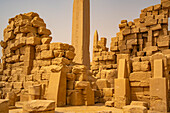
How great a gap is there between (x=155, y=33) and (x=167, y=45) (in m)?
1.51

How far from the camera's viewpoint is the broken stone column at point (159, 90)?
21.6 ft

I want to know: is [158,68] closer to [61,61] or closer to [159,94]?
[159,94]

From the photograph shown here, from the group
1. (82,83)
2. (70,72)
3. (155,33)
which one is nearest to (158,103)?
(82,83)

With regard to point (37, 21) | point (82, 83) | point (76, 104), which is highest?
point (37, 21)

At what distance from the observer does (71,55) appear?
9336 mm

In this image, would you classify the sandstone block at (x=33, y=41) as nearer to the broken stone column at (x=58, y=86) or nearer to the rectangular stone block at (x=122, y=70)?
the broken stone column at (x=58, y=86)

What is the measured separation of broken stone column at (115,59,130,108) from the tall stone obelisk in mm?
4626

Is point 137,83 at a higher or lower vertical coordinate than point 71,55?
lower

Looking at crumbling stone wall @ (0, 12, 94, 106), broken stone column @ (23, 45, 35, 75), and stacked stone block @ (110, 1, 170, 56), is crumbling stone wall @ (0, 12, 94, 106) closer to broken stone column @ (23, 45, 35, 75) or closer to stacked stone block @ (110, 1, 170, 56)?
broken stone column @ (23, 45, 35, 75)

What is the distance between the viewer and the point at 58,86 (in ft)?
26.0

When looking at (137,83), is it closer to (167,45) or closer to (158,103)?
(158,103)

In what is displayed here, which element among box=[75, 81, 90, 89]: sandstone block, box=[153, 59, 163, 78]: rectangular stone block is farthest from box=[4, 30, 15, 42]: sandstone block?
box=[153, 59, 163, 78]: rectangular stone block

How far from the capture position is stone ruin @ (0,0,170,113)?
6.85m

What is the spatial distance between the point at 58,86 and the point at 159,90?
4.05 metres
